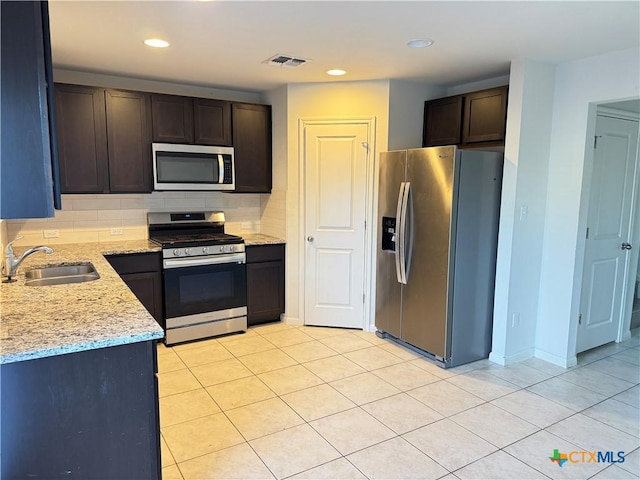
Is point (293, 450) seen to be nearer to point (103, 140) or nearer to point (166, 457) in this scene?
point (166, 457)

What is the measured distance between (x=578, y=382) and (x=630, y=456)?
0.91 m

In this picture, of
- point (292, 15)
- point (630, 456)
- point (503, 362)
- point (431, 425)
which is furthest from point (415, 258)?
point (292, 15)

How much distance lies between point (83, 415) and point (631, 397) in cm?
347

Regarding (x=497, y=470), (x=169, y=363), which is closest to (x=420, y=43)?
(x=497, y=470)

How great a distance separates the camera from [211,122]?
4.21 metres

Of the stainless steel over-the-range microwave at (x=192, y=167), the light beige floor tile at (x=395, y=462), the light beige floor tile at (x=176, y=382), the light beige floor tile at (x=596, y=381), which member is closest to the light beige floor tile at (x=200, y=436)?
the light beige floor tile at (x=176, y=382)

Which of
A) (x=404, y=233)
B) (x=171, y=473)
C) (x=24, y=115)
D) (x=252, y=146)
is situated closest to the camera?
(x=24, y=115)

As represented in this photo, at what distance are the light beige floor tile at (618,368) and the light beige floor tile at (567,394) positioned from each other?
1.55ft

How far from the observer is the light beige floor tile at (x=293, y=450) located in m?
2.24

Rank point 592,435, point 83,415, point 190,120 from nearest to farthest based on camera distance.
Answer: point 83,415 < point 592,435 < point 190,120

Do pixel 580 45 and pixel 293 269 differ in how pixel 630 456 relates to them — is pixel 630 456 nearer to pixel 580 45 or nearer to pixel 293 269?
pixel 580 45

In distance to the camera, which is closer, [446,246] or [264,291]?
[446,246]

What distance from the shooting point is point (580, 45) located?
9.56 feet

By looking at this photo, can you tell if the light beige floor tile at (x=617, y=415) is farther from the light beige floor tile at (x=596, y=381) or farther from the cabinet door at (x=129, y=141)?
the cabinet door at (x=129, y=141)
